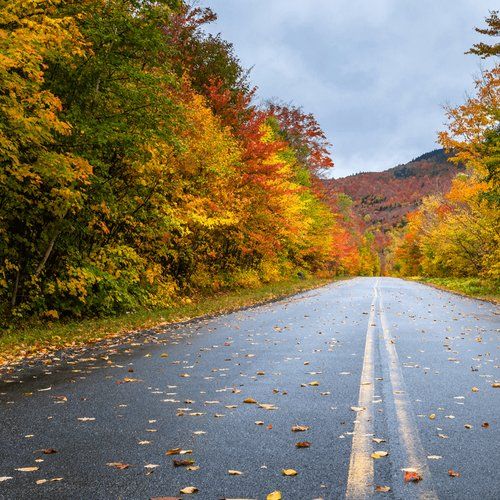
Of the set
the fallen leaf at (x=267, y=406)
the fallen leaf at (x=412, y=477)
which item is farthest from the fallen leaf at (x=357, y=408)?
the fallen leaf at (x=412, y=477)

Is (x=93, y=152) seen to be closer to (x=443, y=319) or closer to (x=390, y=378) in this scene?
(x=390, y=378)

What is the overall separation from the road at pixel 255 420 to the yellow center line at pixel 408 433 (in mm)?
16

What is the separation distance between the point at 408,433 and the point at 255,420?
4.77 ft

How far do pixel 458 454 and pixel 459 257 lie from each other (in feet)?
132

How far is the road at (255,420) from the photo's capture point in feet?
12.4

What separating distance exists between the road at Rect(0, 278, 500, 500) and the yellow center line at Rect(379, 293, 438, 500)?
0.02 metres

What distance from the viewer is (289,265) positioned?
138 feet

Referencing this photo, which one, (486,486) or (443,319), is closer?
(486,486)

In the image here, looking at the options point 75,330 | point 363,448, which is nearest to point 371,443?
point 363,448

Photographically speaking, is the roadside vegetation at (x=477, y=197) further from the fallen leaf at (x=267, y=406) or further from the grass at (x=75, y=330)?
the fallen leaf at (x=267, y=406)

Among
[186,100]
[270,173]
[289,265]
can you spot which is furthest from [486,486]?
[289,265]

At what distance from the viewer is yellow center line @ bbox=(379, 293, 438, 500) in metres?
3.73

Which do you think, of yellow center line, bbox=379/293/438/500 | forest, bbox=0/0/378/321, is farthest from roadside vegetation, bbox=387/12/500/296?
yellow center line, bbox=379/293/438/500

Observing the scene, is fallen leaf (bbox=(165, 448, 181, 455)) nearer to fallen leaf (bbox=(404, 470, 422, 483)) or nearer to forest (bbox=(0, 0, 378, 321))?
fallen leaf (bbox=(404, 470, 422, 483))
